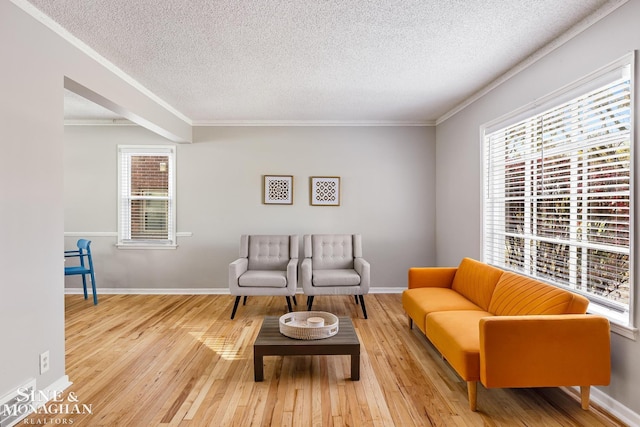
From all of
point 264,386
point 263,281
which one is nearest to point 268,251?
point 263,281

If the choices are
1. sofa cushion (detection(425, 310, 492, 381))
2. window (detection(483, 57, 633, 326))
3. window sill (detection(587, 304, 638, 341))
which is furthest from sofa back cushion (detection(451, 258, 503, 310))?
window sill (detection(587, 304, 638, 341))

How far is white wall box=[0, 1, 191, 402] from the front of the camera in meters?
1.98

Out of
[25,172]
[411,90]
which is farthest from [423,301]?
[25,172]

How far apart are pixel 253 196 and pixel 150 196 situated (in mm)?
1478

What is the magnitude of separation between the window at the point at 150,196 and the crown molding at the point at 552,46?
4071mm

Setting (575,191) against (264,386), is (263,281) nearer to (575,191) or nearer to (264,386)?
(264,386)

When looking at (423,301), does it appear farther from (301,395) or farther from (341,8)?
(341,8)

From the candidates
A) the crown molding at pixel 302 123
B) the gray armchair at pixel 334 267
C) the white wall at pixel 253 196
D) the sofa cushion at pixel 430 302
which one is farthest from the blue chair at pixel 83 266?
the sofa cushion at pixel 430 302

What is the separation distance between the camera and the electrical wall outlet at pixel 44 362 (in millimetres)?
2223

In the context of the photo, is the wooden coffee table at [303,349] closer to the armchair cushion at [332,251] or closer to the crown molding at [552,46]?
the armchair cushion at [332,251]

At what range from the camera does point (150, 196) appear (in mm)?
5055

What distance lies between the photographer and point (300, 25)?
2395 millimetres

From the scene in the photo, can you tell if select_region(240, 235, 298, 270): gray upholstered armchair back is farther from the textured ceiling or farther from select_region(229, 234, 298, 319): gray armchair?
the textured ceiling

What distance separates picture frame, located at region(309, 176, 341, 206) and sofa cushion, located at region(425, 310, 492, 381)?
8.35ft
